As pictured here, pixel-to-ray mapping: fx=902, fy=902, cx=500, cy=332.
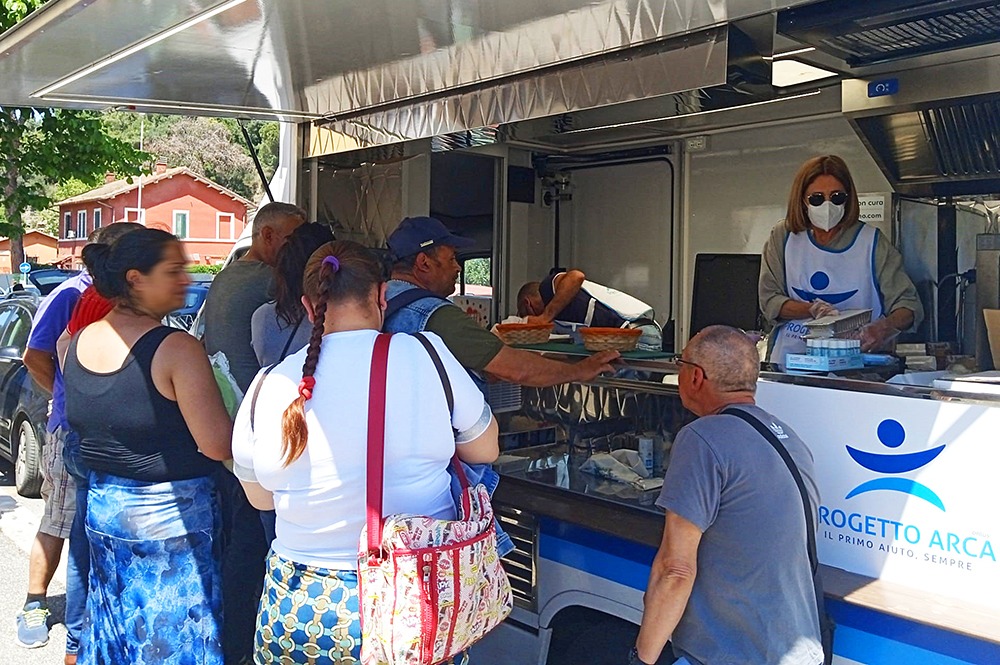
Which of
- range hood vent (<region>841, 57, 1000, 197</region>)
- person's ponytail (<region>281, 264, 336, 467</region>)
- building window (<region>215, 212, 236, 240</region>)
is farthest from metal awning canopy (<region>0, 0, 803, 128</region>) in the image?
building window (<region>215, 212, 236, 240</region>)

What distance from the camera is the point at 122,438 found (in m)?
2.48

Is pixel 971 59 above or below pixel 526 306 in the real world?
above

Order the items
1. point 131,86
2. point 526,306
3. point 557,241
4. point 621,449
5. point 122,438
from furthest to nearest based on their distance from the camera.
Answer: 1. point 557,241
2. point 526,306
3. point 131,86
4. point 621,449
5. point 122,438

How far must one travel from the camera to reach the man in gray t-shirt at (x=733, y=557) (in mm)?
2002

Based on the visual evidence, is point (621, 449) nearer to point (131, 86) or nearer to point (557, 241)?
point (131, 86)

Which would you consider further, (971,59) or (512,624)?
(971,59)

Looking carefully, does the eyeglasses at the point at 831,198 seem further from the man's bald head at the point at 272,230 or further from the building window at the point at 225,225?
the building window at the point at 225,225

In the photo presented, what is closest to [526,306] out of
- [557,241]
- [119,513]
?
[557,241]

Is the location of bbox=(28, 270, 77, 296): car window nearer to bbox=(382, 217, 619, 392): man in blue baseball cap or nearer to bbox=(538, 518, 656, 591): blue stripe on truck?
bbox=(382, 217, 619, 392): man in blue baseball cap

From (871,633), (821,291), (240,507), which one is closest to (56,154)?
(240,507)

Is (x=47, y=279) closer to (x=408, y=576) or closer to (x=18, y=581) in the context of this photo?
(x=18, y=581)

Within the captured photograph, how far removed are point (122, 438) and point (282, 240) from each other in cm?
124

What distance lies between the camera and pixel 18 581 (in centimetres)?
475

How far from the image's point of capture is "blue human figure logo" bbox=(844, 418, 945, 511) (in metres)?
2.26
